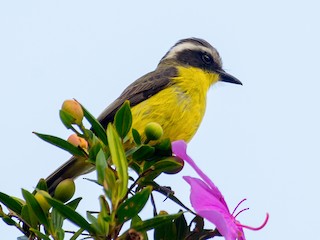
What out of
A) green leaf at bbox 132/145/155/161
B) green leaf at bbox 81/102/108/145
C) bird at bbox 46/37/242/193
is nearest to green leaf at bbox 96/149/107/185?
green leaf at bbox 132/145/155/161

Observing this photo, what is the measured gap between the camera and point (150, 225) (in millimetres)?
1929

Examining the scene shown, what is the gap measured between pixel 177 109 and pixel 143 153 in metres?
3.04

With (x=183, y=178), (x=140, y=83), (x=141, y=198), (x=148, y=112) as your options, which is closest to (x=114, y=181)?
(x=141, y=198)

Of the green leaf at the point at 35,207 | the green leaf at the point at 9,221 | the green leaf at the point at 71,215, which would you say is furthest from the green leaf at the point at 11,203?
the green leaf at the point at 71,215

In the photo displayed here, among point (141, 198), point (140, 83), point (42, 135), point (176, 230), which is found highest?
point (140, 83)

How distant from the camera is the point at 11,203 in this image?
7.38 feet

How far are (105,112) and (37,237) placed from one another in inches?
124

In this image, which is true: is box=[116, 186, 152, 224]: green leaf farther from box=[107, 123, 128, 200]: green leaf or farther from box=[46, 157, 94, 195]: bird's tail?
box=[46, 157, 94, 195]: bird's tail

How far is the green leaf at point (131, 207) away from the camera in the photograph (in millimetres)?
1900

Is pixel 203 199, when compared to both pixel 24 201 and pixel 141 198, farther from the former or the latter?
pixel 24 201

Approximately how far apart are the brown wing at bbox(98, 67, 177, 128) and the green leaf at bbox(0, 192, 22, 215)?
2.88 m

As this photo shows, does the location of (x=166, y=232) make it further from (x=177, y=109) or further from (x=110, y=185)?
(x=177, y=109)

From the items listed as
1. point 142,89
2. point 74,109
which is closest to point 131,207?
point 74,109

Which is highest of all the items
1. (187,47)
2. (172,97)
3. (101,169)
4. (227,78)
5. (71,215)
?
(187,47)
